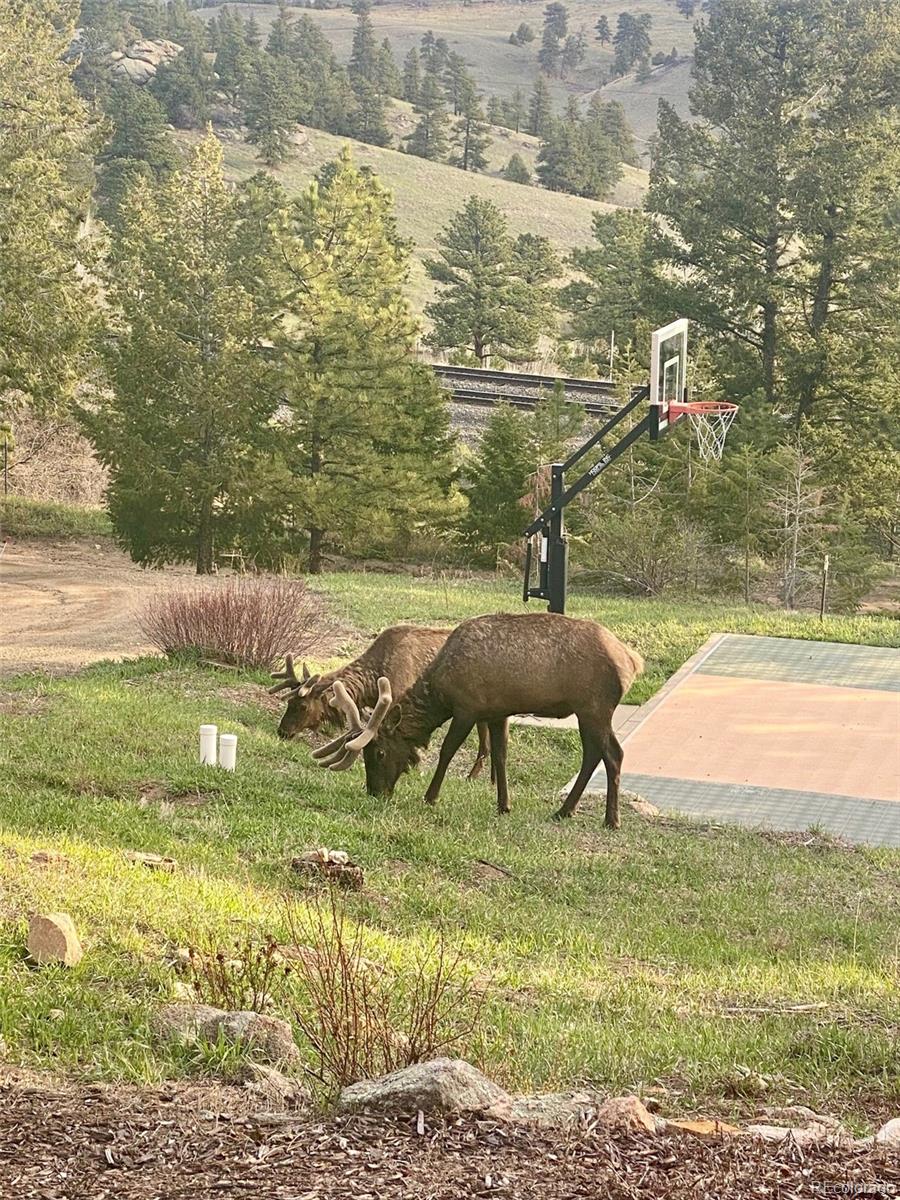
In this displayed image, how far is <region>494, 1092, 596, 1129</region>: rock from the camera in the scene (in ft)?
16.6

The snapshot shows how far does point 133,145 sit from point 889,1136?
3290 inches

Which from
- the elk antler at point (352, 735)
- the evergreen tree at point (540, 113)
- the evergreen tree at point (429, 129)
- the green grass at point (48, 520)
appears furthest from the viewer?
the evergreen tree at point (540, 113)

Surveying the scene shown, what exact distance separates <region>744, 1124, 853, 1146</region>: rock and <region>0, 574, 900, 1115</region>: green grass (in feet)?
1.74

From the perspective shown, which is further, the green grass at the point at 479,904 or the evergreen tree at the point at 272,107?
the evergreen tree at the point at 272,107

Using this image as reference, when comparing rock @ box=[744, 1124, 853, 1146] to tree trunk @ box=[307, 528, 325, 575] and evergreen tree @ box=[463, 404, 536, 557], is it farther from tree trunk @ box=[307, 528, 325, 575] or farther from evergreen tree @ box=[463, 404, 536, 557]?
evergreen tree @ box=[463, 404, 536, 557]

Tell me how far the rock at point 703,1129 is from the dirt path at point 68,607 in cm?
1219

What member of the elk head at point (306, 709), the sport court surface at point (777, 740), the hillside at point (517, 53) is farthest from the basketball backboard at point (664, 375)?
the hillside at point (517, 53)

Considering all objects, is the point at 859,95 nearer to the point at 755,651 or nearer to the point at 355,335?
the point at 355,335

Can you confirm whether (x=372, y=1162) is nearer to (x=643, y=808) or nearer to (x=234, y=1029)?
(x=234, y=1029)

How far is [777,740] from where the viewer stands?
16.1 m

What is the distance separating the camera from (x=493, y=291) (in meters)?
59.9

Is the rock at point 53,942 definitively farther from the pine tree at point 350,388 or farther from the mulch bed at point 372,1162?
the pine tree at point 350,388

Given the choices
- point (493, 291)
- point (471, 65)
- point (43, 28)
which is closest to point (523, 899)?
point (43, 28)

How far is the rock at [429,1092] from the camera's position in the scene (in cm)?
505
